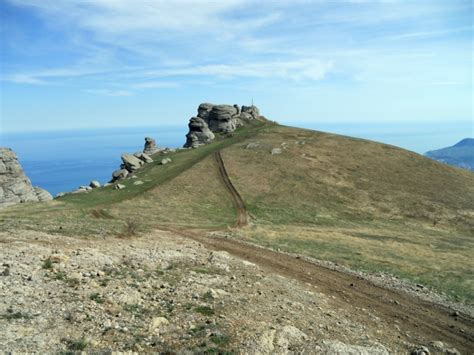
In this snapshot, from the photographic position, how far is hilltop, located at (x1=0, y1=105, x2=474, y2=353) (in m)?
19.5

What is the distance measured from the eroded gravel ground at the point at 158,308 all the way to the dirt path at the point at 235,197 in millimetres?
24156

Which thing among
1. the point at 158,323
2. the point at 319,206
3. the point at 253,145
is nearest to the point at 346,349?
the point at 158,323

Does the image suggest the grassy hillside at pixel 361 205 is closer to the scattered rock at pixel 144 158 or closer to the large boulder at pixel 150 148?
the scattered rock at pixel 144 158

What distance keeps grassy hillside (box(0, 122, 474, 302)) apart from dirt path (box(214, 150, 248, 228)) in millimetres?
1179

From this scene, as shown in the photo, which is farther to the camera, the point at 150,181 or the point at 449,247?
the point at 150,181

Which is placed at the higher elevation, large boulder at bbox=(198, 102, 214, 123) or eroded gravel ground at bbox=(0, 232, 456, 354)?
large boulder at bbox=(198, 102, 214, 123)

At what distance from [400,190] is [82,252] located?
64.1 m

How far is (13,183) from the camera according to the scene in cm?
7206

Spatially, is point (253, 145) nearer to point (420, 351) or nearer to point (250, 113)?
point (250, 113)

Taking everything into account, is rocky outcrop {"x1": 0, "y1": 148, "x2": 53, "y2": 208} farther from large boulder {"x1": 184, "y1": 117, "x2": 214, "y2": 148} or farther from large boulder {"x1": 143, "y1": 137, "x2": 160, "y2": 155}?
large boulder {"x1": 184, "y1": 117, "x2": 214, "y2": 148}

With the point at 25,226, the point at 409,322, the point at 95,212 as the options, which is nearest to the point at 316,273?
the point at 409,322

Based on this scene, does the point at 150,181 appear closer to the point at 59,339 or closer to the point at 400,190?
the point at 400,190

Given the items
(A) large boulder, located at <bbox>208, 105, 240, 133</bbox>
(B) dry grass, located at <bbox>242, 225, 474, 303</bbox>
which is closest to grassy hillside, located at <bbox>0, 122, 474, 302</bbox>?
(B) dry grass, located at <bbox>242, 225, 474, 303</bbox>

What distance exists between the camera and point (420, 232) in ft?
185
